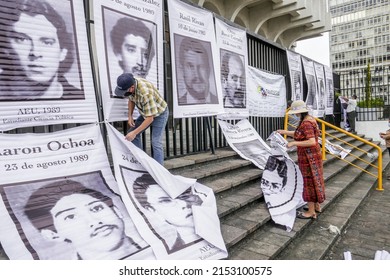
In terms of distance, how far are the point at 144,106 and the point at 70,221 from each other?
1.53 m

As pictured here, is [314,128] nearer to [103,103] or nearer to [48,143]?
[103,103]

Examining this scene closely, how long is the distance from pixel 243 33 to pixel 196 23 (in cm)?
165

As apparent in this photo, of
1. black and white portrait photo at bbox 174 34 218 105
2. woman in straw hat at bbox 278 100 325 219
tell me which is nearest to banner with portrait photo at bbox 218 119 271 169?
black and white portrait photo at bbox 174 34 218 105

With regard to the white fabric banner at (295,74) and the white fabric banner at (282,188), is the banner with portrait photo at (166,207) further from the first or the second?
the white fabric banner at (295,74)

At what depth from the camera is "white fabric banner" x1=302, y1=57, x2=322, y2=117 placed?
9.22 m

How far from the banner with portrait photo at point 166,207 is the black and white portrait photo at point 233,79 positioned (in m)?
2.62

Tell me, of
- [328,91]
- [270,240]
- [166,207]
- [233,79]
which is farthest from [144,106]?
[328,91]

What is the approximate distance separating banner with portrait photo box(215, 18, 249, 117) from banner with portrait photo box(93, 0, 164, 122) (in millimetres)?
1663

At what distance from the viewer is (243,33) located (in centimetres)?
614

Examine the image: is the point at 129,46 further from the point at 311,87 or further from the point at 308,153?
the point at 311,87

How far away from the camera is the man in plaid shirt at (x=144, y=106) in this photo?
3217 millimetres

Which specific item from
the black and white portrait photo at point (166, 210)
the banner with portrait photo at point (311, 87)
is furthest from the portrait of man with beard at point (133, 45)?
the banner with portrait photo at point (311, 87)

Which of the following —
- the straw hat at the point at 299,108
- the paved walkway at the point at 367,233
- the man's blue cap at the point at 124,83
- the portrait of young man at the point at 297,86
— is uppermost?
the portrait of young man at the point at 297,86

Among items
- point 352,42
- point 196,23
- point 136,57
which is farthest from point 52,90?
point 352,42
